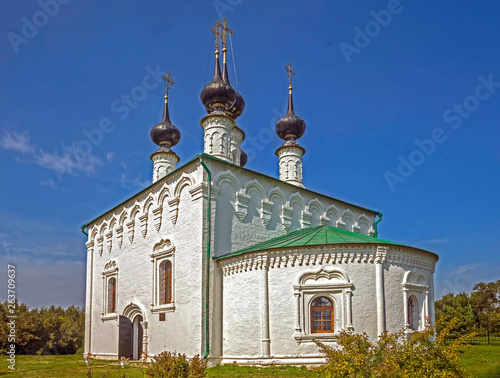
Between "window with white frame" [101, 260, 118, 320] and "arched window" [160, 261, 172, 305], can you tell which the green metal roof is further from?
"window with white frame" [101, 260, 118, 320]

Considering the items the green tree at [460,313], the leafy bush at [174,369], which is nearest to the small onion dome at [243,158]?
the green tree at [460,313]

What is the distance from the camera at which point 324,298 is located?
12.1 meters

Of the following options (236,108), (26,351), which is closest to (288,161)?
(236,108)

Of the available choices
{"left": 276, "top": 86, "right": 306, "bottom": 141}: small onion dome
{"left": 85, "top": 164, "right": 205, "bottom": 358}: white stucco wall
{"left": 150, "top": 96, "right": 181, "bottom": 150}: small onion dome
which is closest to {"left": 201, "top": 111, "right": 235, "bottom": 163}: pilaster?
{"left": 85, "top": 164, "right": 205, "bottom": 358}: white stucco wall

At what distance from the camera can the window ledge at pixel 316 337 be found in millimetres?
11727

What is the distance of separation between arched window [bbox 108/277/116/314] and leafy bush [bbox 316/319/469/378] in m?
13.2

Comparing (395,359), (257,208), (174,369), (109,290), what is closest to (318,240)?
(257,208)

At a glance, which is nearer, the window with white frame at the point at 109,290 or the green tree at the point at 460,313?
the window with white frame at the point at 109,290

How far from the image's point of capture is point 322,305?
12094 millimetres

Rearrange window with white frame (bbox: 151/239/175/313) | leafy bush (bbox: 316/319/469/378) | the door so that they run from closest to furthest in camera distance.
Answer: leafy bush (bbox: 316/319/469/378) < window with white frame (bbox: 151/239/175/313) < the door

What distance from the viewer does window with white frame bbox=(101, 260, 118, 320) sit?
→ 18.7 meters

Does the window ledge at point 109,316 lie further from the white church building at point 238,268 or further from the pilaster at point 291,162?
the pilaster at point 291,162

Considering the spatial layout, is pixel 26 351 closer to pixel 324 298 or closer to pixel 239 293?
pixel 239 293

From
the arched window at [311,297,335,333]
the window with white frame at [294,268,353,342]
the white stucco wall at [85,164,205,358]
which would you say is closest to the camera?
the window with white frame at [294,268,353,342]
